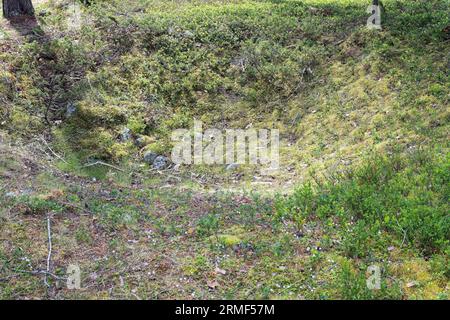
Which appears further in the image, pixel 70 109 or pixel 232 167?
pixel 70 109

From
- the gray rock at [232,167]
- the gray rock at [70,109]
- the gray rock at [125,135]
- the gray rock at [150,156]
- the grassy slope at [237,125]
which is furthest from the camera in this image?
the gray rock at [70,109]

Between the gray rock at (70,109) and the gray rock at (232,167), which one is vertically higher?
the gray rock at (70,109)

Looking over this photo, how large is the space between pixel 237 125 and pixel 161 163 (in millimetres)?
2725

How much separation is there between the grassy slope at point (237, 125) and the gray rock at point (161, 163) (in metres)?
0.45

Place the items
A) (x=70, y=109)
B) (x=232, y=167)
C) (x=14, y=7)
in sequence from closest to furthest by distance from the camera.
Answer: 1. (x=232, y=167)
2. (x=70, y=109)
3. (x=14, y=7)

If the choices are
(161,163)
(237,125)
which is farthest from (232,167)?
(237,125)

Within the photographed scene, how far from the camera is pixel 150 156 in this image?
11609 millimetres

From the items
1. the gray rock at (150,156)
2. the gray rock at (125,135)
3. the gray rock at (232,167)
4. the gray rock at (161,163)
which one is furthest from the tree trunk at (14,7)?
the gray rock at (232,167)

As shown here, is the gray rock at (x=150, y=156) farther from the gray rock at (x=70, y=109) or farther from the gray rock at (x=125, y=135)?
the gray rock at (x=70, y=109)

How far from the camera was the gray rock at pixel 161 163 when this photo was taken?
11.3m

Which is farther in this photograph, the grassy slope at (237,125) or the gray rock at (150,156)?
the gray rock at (150,156)

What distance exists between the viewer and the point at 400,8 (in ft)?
53.0

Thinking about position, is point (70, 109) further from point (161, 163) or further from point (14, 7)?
point (14, 7)
